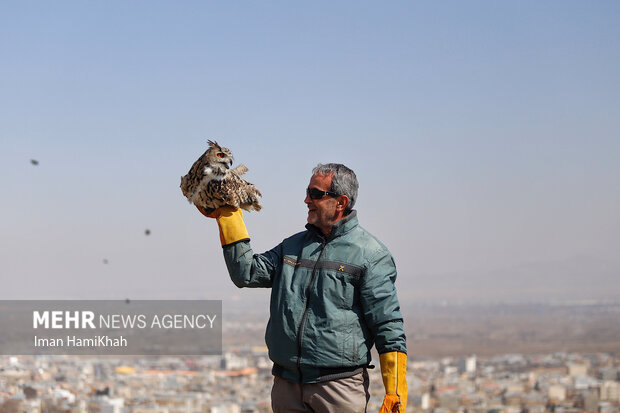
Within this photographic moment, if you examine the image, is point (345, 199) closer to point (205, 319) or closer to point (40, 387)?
point (205, 319)

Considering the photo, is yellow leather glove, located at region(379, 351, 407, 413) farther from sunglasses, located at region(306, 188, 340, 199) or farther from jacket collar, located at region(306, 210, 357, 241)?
sunglasses, located at region(306, 188, 340, 199)

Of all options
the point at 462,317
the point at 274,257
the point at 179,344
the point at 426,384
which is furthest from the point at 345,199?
the point at 462,317

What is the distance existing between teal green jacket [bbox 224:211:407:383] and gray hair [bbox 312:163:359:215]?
0.37ft

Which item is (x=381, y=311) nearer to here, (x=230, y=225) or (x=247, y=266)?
(x=247, y=266)

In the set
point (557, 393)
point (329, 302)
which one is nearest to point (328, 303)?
point (329, 302)

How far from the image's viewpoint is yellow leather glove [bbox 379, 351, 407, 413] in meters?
4.22

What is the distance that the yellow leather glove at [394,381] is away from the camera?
13.9 ft

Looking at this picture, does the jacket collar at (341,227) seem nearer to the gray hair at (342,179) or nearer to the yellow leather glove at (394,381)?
the gray hair at (342,179)

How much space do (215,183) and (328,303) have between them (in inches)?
34.5

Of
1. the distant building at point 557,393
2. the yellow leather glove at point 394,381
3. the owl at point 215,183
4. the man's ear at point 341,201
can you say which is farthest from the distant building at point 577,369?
the owl at point 215,183

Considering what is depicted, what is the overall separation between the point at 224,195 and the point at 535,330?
63.2 m

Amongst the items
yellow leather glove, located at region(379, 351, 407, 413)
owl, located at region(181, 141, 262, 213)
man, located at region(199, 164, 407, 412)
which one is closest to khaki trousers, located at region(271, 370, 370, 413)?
man, located at region(199, 164, 407, 412)

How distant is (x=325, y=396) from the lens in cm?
425

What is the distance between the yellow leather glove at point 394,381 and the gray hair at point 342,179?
797 millimetres
